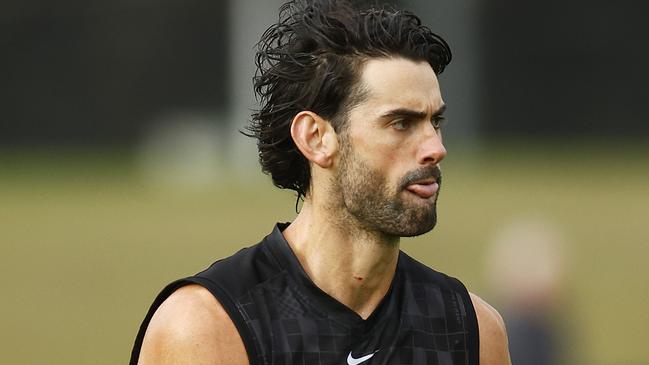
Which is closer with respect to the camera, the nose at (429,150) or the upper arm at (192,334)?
the upper arm at (192,334)

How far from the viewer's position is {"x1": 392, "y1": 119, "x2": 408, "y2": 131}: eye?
4.02 metres

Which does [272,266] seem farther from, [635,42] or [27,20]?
[27,20]

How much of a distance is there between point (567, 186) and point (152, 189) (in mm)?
3757

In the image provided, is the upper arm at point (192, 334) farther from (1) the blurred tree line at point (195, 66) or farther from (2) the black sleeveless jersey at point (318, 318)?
(1) the blurred tree line at point (195, 66)

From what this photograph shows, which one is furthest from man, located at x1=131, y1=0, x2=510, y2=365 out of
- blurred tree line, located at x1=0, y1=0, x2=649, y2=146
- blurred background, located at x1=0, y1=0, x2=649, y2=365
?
blurred tree line, located at x1=0, y1=0, x2=649, y2=146

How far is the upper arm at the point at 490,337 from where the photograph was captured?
4293 mm

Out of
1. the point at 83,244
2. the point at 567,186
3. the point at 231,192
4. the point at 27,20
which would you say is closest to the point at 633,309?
the point at 567,186

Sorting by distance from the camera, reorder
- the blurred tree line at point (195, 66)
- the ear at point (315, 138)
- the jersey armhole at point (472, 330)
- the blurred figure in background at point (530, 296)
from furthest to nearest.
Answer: the blurred tree line at point (195, 66) → the blurred figure in background at point (530, 296) → the jersey armhole at point (472, 330) → the ear at point (315, 138)

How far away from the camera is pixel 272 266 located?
4.18 metres

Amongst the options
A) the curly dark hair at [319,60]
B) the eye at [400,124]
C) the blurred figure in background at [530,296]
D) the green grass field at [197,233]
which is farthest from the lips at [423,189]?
the green grass field at [197,233]

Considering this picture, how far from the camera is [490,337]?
433cm

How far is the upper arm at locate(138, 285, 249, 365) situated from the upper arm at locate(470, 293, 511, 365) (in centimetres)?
80

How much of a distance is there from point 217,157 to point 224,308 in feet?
28.0

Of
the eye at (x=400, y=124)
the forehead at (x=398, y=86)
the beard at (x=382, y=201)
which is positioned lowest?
the beard at (x=382, y=201)
